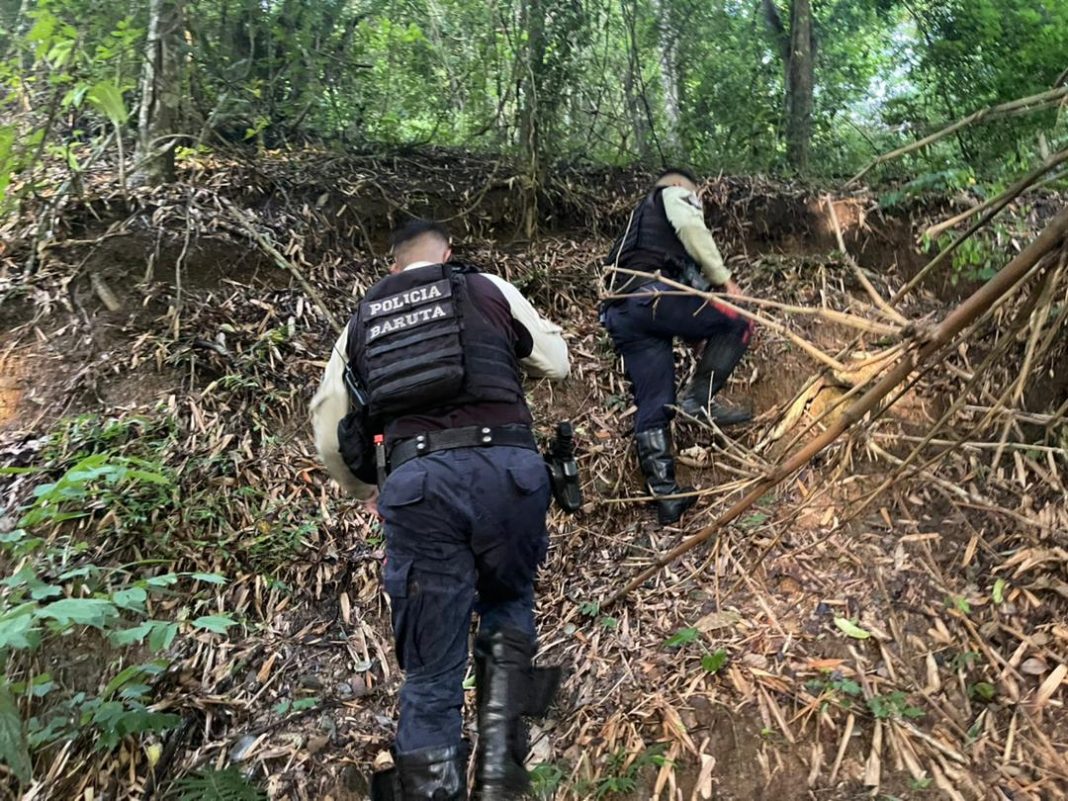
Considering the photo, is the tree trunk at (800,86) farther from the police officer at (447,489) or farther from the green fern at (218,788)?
the green fern at (218,788)

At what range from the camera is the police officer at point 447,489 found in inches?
101

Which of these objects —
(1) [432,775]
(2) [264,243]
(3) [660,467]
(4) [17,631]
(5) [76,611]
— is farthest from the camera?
(2) [264,243]

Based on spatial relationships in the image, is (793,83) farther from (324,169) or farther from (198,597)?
(198,597)

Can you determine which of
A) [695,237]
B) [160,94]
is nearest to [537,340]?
[695,237]

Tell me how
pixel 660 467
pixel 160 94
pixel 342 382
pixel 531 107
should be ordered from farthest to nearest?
pixel 531 107 → pixel 160 94 → pixel 660 467 → pixel 342 382

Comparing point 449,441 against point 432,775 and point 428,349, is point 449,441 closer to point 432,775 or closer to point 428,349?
point 428,349

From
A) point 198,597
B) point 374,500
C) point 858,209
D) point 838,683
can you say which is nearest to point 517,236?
point 858,209

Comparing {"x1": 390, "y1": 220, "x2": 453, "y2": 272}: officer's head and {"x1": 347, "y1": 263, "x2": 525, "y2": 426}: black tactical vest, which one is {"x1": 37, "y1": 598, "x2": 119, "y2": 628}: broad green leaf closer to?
{"x1": 347, "y1": 263, "x2": 525, "y2": 426}: black tactical vest

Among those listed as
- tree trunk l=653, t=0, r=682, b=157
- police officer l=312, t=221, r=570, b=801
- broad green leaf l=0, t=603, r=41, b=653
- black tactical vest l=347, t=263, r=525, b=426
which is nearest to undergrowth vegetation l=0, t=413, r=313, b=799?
broad green leaf l=0, t=603, r=41, b=653

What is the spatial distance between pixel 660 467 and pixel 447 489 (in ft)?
6.10

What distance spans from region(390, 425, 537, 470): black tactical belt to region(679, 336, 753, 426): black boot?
185 centimetres

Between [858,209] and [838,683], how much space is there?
3.97m

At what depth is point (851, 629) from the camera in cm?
313

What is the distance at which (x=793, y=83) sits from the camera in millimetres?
A: 7320
